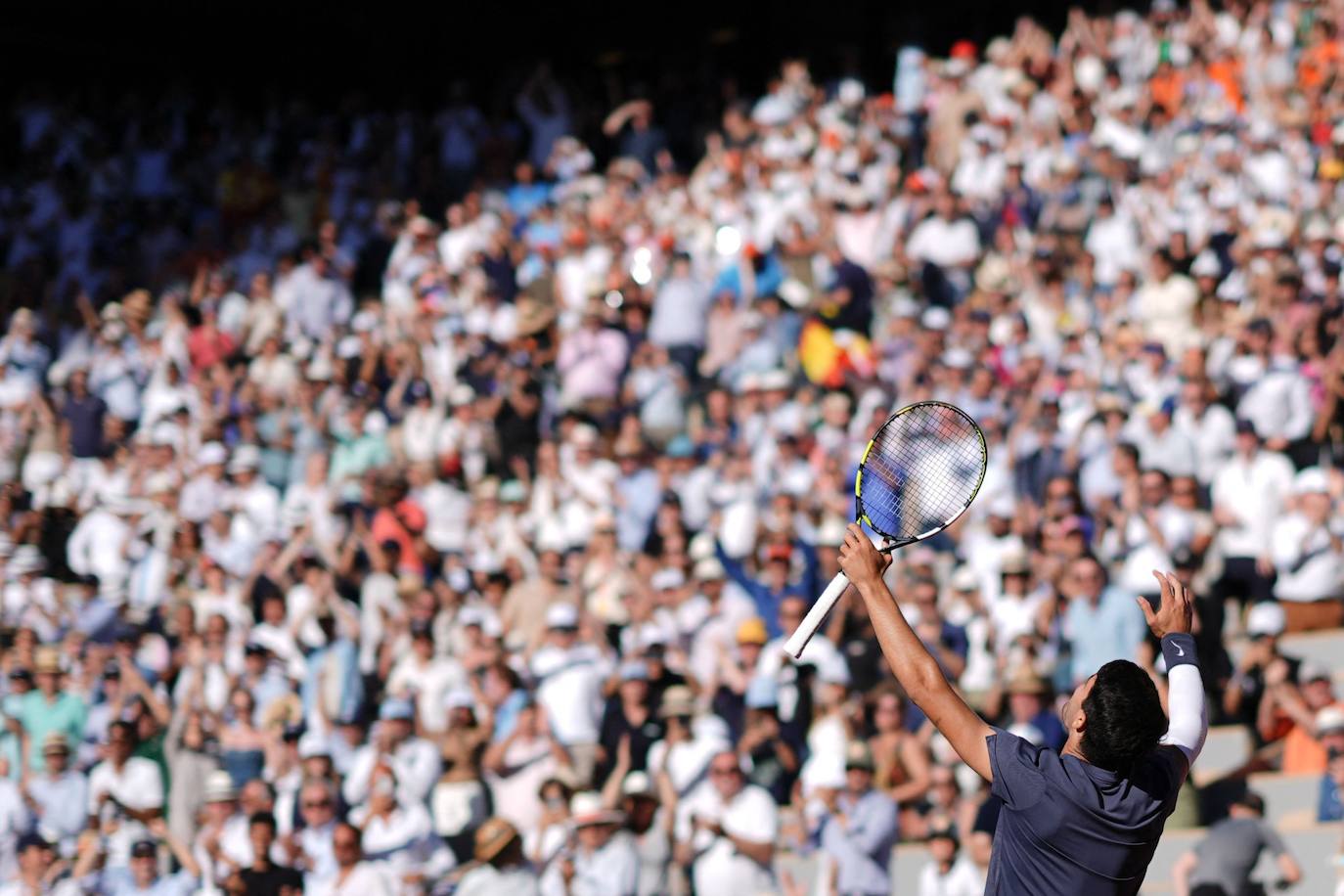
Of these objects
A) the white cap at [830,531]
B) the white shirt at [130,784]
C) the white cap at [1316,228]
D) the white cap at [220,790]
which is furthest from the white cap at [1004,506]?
the white shirt at [130,784]

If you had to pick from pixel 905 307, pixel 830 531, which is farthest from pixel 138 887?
pixel 905 307

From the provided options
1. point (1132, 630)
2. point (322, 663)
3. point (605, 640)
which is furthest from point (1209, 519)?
point (322, 663)

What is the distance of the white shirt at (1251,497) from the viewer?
36.1ft

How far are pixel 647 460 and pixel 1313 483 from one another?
449 centimetres

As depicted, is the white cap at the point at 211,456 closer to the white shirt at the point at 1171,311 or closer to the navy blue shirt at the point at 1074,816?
the white shirt at the point at 1171,311

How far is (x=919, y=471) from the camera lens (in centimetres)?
548

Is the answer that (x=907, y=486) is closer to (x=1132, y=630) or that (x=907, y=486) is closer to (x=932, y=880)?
(x=932, y=880)

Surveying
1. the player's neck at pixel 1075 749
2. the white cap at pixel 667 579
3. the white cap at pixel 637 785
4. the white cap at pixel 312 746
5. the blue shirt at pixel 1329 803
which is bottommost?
the blue shirt at pixel 1329 803

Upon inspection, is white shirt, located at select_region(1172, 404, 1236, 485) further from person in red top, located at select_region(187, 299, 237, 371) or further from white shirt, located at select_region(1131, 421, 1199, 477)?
person in red top, located at select_region(187, 299, 237, 371)

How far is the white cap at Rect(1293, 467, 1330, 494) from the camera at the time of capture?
10.8 m

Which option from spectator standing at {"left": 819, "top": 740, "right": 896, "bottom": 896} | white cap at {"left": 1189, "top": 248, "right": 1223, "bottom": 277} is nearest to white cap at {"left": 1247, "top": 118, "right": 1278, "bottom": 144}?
white cap at {"left": 1189, "top": 248, "right": 1223, "bottom": 277}

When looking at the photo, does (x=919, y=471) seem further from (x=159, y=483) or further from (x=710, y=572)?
(x=159, y=483)

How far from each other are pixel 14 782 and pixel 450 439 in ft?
13.9

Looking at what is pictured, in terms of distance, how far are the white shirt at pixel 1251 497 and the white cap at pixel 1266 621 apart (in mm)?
666
